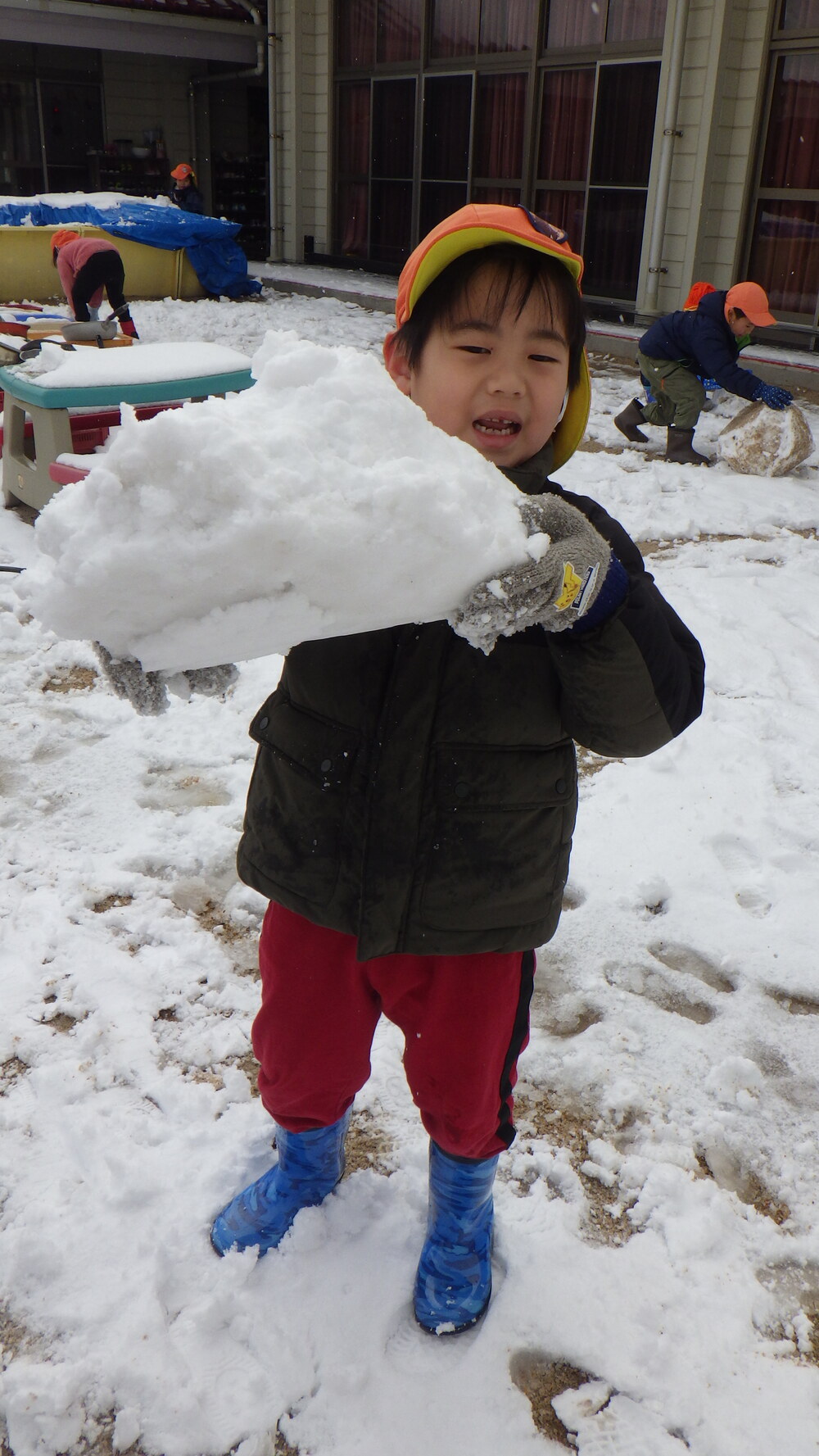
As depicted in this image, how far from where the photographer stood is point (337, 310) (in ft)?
33.7

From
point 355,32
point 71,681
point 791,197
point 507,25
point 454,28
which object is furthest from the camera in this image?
point 355,32

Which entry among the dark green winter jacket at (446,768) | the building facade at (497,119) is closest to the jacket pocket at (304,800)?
the dark green winter jacket at (446,768)

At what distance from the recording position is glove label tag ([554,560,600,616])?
103 centimetres

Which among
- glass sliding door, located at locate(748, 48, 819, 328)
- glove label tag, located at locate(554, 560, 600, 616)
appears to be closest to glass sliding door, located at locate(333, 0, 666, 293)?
glass sliding door, located at locate(748, 48, 819, 328)

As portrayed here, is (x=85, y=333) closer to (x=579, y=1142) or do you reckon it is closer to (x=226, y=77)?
(x=579, y=1142)

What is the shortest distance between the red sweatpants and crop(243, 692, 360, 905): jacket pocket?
0.30 ft

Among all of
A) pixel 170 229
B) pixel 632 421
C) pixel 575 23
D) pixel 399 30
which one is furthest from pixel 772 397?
pixel 399 30

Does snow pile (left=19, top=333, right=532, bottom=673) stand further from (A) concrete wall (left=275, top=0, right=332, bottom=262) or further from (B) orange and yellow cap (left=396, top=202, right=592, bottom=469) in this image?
(A) concrete wall (left=275, top=0, right=332, bottom=262)

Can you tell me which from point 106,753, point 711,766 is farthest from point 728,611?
point 106,753

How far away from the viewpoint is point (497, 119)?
35.1 ft

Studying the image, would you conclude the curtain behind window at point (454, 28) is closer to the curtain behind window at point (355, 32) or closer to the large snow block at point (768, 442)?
the curtain behind window at point (355, 32)

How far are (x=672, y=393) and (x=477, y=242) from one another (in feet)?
16.7

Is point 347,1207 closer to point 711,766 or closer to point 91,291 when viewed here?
point 711,766

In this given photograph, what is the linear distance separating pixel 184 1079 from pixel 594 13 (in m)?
10.8
